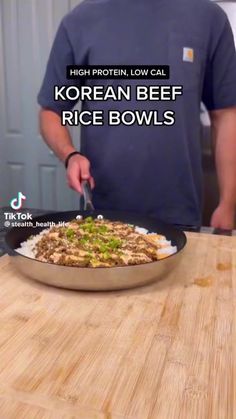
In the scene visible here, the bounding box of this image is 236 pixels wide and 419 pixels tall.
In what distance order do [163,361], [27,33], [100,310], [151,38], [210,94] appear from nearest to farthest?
[163,361] → [100,310] → [151,38] → [210,94] → [27,33]

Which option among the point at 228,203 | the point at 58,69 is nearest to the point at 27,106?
the point at 58,69

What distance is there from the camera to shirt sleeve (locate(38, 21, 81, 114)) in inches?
48.6

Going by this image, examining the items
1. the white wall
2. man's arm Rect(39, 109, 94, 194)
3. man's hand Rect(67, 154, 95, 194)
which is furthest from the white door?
man's hand Rect(67, 154, 95, 194)

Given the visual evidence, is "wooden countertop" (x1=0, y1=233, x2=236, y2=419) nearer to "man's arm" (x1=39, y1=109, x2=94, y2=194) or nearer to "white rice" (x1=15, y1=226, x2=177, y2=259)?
"white rice" (x1=15, y1=226, x2=177, y2=259)

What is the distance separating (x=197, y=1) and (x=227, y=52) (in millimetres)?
172

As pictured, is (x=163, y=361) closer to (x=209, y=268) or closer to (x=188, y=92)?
(x=209, y=268)

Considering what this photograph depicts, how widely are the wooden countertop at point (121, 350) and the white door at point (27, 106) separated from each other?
1689 mm

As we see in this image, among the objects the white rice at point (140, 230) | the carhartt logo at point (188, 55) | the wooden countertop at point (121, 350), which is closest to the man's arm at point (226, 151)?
the carhartt logo at point (188, 55)

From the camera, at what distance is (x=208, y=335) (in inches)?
22.2

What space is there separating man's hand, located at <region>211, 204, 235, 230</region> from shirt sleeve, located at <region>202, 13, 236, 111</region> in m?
0.32

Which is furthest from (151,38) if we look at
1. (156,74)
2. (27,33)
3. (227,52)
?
(27,33)

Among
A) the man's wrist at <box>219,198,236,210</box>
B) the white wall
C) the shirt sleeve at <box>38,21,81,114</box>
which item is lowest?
the man's wrist at <box>219,198,236,210</box>

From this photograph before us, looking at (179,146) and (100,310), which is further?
(179,146)

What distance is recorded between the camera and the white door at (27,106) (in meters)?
2.17
